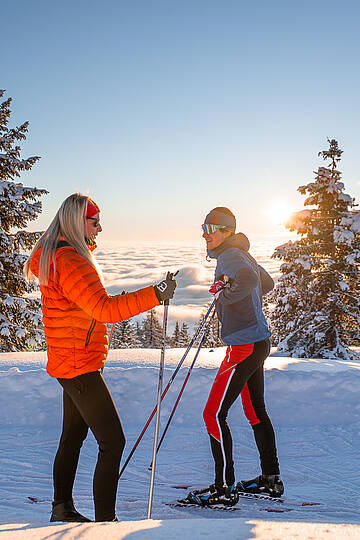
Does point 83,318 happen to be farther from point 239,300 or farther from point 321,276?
point 321,276

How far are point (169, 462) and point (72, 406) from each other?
256 centimetres

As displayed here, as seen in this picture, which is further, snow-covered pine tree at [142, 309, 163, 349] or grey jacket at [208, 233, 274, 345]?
snow-covered pine tree at [142, 309, 163, 349]

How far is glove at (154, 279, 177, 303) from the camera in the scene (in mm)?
3279

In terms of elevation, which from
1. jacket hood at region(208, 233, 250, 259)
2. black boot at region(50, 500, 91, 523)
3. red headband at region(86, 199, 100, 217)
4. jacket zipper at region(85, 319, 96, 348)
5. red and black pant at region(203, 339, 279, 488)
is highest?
red headband at region(86, 199, 100, 217)

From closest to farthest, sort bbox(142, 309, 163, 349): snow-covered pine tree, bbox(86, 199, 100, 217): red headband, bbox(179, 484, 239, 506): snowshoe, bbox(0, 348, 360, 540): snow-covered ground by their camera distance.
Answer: bbox(0, 348, 360, 540): snow-covered ground, bbox(86, 199, 100, 217): red headband, bbox(179, 484, 239, 506): snowshoe, bbox(142, 309, 163, 349): snow-covered pine tree

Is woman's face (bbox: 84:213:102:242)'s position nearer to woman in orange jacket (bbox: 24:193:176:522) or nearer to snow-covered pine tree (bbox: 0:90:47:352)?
woman in orange jacket (bbox: 24:193:176:522)

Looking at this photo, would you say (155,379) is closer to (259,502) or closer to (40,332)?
(259,502)

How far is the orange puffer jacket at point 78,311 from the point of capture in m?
3.07

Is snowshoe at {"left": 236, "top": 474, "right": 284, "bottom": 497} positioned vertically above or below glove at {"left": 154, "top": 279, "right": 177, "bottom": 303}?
below

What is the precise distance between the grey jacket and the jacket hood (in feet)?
0.10

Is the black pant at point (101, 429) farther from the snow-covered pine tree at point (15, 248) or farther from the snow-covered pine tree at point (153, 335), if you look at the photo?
the snow-covered pine tree at point (153, 335)

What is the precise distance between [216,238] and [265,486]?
8.17 ft

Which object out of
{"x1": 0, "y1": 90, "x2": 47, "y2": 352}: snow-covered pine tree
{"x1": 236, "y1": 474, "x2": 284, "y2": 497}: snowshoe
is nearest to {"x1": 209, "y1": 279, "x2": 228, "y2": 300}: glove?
{"x1": 236, "y1": 474, "x2": 284, "y2": 497}: snowshoe

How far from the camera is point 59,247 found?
3.23 meters
